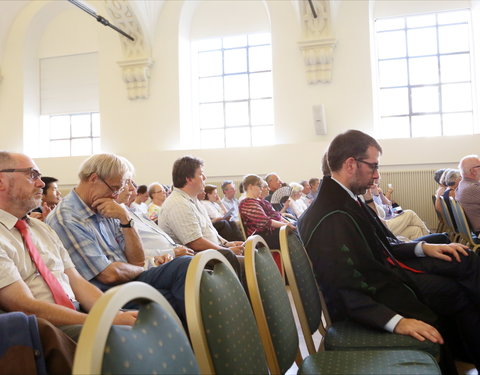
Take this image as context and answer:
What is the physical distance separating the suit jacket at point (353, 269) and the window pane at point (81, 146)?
1165 cm

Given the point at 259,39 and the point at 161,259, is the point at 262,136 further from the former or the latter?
the point at 161,259

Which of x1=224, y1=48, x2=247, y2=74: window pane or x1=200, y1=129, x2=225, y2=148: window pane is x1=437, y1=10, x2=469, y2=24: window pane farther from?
x1=200, y1=129, x2=225, y2=148: window pane

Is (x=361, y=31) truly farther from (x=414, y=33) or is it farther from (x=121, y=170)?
(x=121, y=170)

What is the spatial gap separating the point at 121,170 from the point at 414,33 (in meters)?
10.3

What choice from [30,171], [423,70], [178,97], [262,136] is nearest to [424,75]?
[423,70]

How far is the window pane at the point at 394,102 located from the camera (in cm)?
1107

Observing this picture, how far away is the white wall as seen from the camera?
10.6m

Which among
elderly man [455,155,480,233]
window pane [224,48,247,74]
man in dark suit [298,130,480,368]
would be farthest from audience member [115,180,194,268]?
window pane [224,48,247,74]

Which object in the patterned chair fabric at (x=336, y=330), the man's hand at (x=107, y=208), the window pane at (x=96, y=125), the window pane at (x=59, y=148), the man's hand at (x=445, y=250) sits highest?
the window pane at (x=96, y=125)

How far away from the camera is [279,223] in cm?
552

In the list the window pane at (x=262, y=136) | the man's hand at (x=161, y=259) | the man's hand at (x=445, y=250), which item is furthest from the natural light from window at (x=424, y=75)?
the man's hand at (x=445, y=250)

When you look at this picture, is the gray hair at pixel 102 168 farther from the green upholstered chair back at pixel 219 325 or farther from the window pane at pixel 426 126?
the window pane at pixel 426 126

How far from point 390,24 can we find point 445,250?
10070mm

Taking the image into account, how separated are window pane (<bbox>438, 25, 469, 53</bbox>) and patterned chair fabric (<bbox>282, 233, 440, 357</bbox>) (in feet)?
34.5
